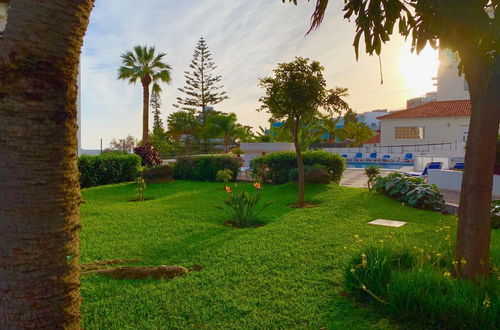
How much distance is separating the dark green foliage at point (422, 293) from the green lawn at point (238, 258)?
6.8 inches

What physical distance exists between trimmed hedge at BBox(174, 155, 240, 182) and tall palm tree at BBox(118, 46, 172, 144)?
11594 mm

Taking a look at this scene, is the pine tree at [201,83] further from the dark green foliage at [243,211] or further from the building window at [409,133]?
the dark green foliage at [243,211]

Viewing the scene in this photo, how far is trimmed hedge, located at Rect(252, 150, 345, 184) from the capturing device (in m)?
11.2

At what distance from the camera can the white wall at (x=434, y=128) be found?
96.1ft

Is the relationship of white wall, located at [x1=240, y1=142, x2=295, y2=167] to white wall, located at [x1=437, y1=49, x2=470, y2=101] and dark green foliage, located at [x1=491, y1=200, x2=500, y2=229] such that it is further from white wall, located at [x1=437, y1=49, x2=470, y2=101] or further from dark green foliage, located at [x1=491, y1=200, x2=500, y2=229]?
white wall, located at [x1=437, y1=49, x2=470, y2=101]

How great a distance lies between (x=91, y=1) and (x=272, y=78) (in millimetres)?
6688

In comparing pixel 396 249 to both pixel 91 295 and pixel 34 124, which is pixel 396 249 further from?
pixel 34 124

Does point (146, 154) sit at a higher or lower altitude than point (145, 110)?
lower

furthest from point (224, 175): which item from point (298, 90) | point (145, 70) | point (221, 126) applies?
point (221, 126)

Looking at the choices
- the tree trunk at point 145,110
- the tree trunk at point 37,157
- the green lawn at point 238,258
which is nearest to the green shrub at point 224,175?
the green lawn at point 238,258

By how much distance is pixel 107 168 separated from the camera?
1345 centimetres

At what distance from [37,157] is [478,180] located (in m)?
3.24

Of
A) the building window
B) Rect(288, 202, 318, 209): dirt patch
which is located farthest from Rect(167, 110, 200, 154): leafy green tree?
Rect(288, 202, 318, 209): dirt patch

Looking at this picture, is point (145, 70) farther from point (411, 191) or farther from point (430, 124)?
point (430, 124)
